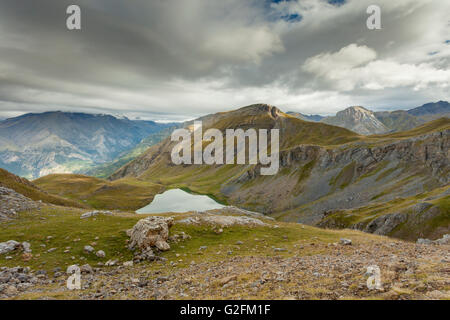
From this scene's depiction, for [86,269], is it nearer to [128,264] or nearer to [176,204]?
[128,264]

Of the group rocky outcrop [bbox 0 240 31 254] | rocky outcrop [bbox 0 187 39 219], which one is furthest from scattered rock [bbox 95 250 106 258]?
rocky outcrop [bbox 0 187 39 219]

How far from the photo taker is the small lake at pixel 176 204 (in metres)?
126

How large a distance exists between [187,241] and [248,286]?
15.1 metres

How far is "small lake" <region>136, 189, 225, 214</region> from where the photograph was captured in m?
126

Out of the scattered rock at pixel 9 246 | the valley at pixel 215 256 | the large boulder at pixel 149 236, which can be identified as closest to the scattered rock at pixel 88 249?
the valley at pixel 215 256

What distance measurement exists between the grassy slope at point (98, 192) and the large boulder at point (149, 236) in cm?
10914

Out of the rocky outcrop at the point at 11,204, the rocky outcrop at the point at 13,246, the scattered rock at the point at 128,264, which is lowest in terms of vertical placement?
the scattered rock at the point at 128,264

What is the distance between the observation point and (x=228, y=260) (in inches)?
834

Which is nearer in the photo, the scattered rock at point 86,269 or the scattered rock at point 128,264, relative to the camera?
the scattered rock at point 86,269

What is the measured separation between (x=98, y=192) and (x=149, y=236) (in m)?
139

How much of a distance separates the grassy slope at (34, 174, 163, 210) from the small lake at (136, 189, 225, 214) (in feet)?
23.7

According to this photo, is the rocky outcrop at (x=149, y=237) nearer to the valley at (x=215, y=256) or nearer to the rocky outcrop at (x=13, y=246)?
the valley at (x=215, y=256)

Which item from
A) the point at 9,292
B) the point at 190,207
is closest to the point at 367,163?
the point at 190,207
